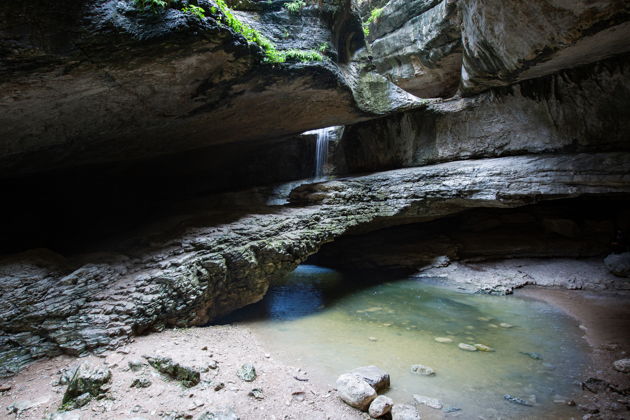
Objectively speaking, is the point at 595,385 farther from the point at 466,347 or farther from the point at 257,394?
the point at 257,394

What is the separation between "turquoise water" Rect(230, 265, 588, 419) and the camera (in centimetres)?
366

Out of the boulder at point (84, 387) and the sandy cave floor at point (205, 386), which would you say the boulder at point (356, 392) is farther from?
the boulder at point (84, 387)

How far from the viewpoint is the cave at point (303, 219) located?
3.55 metres

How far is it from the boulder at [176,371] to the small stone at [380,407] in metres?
1.85

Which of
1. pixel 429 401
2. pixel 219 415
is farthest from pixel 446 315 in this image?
pixel 219 415

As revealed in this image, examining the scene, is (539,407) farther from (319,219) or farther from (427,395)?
(319,219)

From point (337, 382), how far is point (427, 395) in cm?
102

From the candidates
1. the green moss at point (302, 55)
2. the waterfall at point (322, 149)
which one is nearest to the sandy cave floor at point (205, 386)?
the green moss at point (302, 55)

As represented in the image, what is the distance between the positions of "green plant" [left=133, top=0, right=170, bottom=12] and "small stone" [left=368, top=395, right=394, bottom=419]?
508 centimetres

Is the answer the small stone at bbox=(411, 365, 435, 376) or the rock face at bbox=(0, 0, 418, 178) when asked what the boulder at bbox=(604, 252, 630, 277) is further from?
the rock face at bbox=(0, 0, 418, 178)

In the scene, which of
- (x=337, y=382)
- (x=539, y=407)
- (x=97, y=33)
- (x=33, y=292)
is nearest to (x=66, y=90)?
(x=97, y=33)

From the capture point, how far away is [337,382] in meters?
3.63

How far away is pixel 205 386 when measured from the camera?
3.41 metres

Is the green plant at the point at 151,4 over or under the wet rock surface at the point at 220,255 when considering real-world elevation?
over
